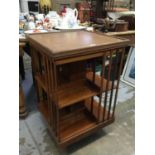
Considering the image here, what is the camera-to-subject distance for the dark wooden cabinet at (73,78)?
0.98m

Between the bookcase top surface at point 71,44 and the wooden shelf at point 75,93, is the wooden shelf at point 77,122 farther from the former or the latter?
the bookcase top surface at point 71,44

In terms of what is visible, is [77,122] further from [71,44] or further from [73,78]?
[71,44]

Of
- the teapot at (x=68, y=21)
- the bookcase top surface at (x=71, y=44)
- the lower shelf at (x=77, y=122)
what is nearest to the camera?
the bookcase top surface at (x=71, y=44)

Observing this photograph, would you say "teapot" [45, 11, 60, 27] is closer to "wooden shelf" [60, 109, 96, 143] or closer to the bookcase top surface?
the bookcase top surface

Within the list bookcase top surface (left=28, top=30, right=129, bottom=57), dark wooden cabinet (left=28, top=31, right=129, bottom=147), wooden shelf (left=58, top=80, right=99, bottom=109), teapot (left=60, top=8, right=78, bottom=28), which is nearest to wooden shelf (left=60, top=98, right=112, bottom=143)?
dark wooden cabinet (left=28, top=31, right=129, bottom=147)

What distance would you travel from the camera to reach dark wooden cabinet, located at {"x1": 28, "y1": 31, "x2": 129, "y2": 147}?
981mm

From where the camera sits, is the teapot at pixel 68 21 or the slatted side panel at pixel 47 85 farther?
the teapot at pixel 68 21

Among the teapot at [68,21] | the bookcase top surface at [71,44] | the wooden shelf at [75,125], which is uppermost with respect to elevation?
the teapot at [68,21]

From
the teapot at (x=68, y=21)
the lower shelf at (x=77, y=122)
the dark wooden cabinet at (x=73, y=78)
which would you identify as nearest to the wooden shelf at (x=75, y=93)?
the dark wooden cabinet at (x=73, y=78)

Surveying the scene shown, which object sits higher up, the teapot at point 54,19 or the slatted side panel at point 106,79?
the teapot at point 54,19

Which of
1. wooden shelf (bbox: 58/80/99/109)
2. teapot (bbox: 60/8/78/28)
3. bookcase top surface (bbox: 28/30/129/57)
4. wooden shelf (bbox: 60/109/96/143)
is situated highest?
teapot (bbox: 60/8/78/28)

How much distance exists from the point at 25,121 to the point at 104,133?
75 centimetres
